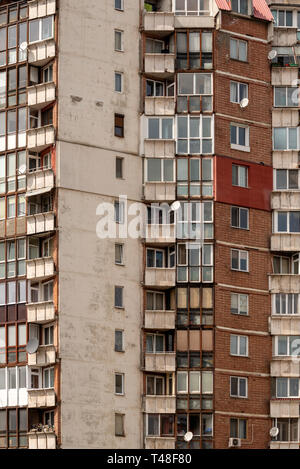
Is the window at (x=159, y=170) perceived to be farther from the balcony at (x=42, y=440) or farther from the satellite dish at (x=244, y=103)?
the balcony at (x=42, y=440)

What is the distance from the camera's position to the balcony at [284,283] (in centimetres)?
18212

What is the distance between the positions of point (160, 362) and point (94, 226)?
10621mm

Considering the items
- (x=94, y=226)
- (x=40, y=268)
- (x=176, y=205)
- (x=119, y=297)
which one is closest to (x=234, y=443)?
(x=119, y=297)

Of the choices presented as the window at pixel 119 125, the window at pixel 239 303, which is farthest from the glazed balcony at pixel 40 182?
the window at pixel 239 303

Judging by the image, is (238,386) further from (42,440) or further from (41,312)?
(41,312)

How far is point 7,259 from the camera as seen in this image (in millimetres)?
180250

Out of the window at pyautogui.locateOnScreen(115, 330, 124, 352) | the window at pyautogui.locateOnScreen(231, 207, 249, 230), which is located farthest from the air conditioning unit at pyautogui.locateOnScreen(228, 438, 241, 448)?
the window at pyautogui.locateOnScreen(231, 207, 249, 230)

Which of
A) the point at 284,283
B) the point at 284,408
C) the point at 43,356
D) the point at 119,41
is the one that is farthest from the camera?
the point at 119,41

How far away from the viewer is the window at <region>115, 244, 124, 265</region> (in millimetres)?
179875

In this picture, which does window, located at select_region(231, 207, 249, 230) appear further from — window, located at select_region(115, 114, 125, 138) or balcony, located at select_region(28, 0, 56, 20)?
balcony, located at select_region(28, 0, 56, 20)

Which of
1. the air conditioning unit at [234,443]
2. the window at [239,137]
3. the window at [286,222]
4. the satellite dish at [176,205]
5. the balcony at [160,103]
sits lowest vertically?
the air conditioning unit at [234,443]

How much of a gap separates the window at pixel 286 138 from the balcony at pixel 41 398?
82.6ft

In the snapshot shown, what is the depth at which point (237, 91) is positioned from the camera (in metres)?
184
